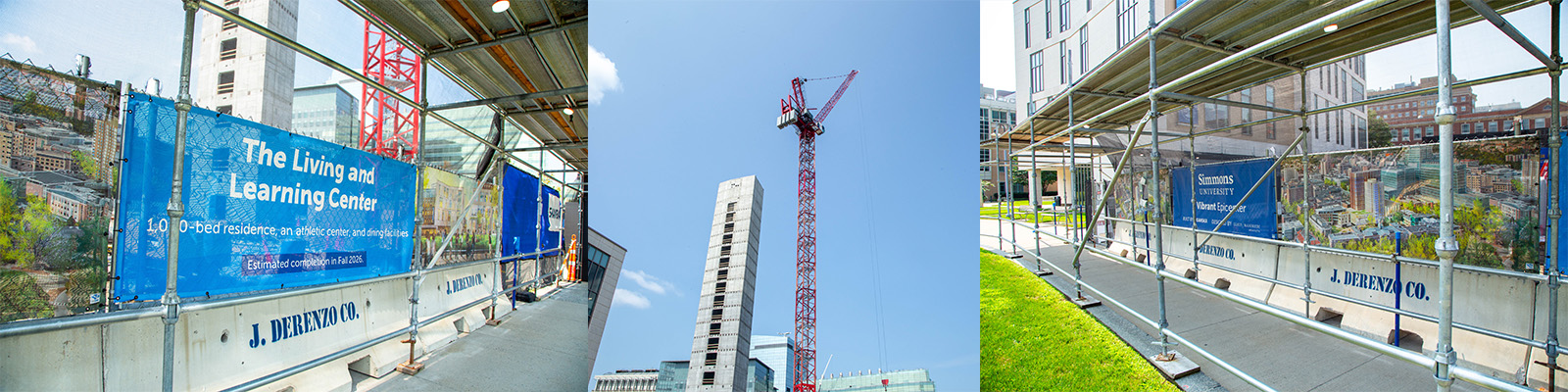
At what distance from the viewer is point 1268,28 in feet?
12.1

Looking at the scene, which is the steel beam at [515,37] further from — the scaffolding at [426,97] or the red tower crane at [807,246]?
the red tower crane at [807,246]

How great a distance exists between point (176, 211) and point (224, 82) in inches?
200

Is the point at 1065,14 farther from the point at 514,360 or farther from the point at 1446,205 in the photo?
the point at 514,360

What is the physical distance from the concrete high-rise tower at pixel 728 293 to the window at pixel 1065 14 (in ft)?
25.2

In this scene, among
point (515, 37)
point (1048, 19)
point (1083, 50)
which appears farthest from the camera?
point (1048, 19)

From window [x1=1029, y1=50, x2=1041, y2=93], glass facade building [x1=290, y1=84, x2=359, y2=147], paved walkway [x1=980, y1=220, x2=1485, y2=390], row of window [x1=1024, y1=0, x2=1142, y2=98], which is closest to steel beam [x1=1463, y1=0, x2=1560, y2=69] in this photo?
paved walkway [x1=980, y1=220, x2=1485, y2=390]

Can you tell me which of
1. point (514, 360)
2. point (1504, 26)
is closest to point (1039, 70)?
point (1504, 26)

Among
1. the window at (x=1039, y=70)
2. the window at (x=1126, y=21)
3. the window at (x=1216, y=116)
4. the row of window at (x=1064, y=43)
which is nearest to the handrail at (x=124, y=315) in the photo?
the row of window at (x=1064, y=43)

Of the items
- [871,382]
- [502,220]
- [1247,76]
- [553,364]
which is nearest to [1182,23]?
[1247,76]

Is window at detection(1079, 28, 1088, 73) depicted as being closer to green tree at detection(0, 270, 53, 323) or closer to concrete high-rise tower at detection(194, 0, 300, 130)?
concrete high-rise tower at detection(194, 0, 300, 130)

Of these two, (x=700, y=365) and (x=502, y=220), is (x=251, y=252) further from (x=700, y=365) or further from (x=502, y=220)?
(x=700, y=365)

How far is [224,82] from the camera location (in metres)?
5.40

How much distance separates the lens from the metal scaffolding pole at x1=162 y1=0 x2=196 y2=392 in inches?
77.3

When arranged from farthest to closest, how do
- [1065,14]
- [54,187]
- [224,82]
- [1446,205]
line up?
[1065,14] → [224,82] → [54,187] → [1446,205]
